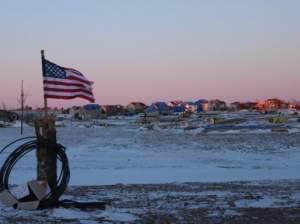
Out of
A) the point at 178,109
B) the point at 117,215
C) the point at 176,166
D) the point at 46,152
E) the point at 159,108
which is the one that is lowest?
the point at 176,166

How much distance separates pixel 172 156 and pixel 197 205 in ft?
51.2

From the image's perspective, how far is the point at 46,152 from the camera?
1112 centimetres

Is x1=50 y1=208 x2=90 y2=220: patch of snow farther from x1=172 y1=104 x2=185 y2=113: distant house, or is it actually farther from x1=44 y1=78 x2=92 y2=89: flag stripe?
x1=172 y1=104 x2=185 y2=113: distant house

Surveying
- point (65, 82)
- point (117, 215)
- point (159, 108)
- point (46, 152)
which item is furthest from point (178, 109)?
point (117, 215)

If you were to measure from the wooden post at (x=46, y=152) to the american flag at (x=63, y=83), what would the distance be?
815 mm

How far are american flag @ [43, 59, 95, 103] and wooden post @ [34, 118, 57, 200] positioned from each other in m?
0.81

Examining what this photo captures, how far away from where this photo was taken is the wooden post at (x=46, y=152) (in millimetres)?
11117

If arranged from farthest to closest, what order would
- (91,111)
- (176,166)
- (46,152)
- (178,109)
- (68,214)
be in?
(91,111) < (178,109) < (176,166) < (46,152) < (68,214)

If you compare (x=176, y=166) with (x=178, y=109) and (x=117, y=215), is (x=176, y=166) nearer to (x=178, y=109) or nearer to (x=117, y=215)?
(x=117, y=215)

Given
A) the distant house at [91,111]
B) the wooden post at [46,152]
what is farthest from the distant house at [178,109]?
the wooden post at [46,152]

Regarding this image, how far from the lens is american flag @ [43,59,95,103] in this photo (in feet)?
38.9

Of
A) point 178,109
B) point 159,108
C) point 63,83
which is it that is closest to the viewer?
point 63,83

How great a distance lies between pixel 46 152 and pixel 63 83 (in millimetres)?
1581

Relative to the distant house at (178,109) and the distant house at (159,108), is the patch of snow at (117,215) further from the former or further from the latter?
the distant house at (178,109)
